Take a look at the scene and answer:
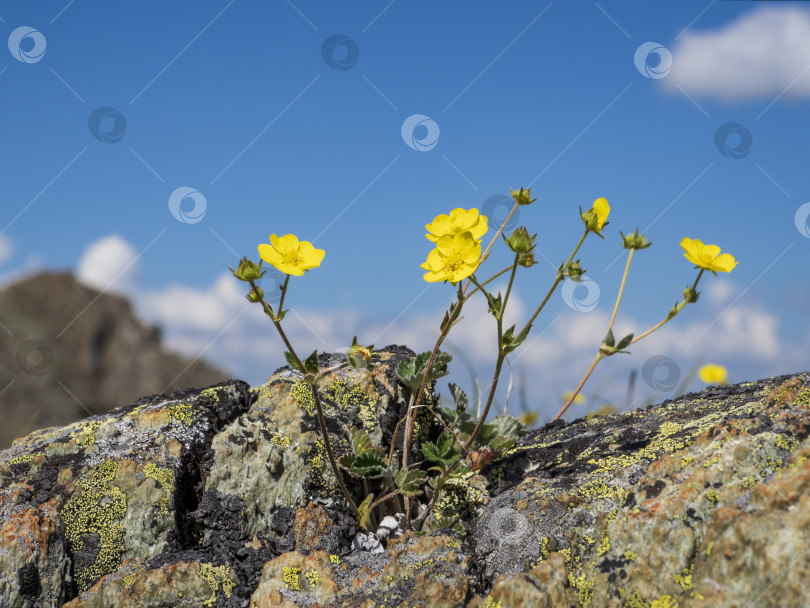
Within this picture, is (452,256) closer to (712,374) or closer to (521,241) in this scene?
(521,241)

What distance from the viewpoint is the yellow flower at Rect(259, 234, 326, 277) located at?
2.90 m

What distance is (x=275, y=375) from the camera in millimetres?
4133

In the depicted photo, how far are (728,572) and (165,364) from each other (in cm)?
993

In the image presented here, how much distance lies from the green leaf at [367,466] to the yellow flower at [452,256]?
1.01 meters

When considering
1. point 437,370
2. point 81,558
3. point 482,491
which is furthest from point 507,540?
point 81,558

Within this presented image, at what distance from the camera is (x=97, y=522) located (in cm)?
329

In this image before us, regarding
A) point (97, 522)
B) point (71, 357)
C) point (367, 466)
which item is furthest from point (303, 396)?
point (71, 357)

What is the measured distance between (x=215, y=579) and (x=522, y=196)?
2.28 meters

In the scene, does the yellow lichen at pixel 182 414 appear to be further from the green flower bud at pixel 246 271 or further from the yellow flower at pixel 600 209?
the yellow flower at pixel 600 209

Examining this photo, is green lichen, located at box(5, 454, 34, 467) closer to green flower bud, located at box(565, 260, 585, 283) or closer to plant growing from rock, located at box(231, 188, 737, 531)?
plant growing from rock, located at box(231, 188, 737, 531)

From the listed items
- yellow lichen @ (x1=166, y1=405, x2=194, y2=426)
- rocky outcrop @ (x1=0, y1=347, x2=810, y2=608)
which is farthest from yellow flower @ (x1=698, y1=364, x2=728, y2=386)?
yellow lichen @ (x1=166, y1=405, x2=194, y2=426)

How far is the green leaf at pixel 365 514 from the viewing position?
3.30 metres

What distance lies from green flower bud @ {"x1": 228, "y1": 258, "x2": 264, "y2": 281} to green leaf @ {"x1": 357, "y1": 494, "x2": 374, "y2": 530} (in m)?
1.26
